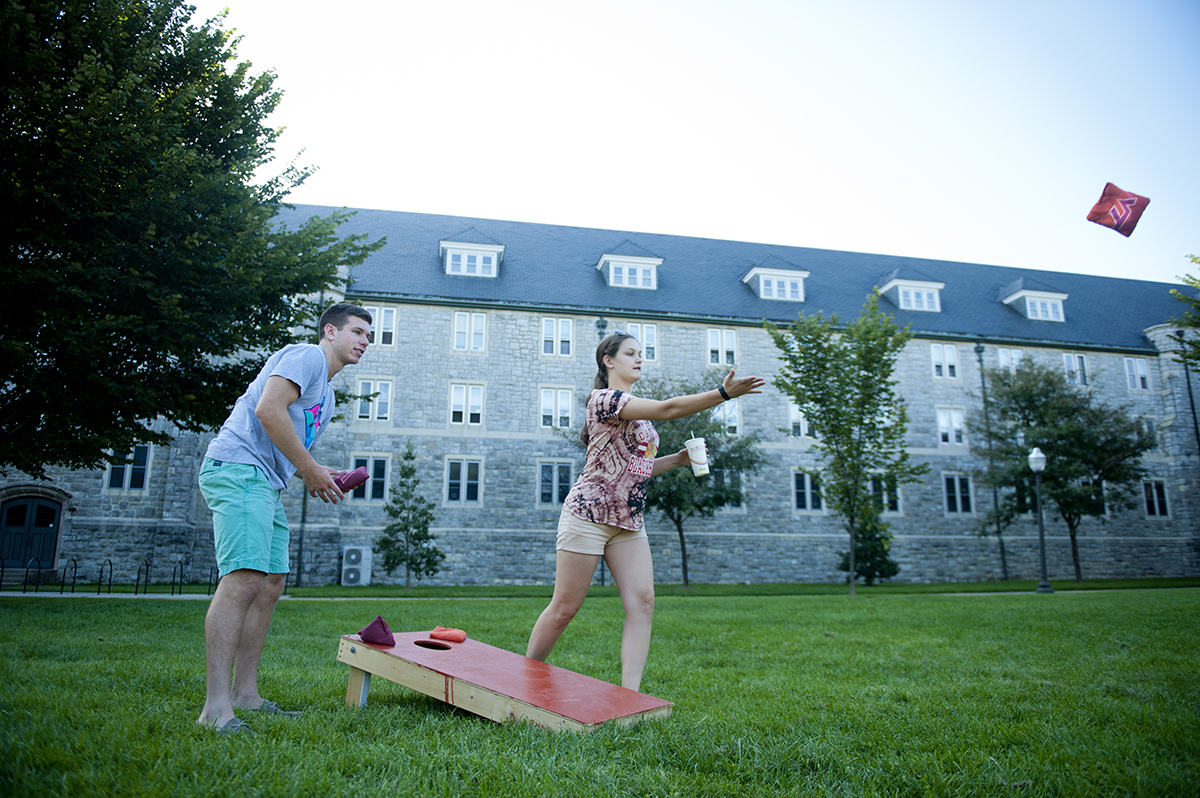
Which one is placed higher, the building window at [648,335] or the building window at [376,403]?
the building window at [648,335]

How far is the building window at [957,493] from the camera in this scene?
30.4m

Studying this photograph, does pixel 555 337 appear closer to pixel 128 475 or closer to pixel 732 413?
pixel 732 413

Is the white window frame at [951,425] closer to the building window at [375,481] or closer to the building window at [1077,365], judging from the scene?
the building window at [1077,365]

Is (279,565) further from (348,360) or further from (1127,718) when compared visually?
(1127,718)

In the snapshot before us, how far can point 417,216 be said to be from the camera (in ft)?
106

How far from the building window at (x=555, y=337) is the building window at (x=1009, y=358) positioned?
760 inches

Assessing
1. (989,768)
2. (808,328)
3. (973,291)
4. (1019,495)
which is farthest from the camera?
(973,291)

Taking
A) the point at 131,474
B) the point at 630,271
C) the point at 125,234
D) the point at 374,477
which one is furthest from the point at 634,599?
the point at 630,271

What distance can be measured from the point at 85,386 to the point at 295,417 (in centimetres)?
949

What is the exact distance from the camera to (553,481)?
27.8 metres

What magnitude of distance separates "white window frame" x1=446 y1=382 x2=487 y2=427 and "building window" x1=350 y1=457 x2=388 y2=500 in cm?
299

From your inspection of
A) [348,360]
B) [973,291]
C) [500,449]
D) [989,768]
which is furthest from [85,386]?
[973,291]

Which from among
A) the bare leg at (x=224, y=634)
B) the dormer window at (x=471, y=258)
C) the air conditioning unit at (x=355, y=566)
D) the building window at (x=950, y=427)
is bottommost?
the air conditioning unit at (x=355, y=566)

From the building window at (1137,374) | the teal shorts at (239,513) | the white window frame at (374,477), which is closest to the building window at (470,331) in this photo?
the white window frame at (374,477)
